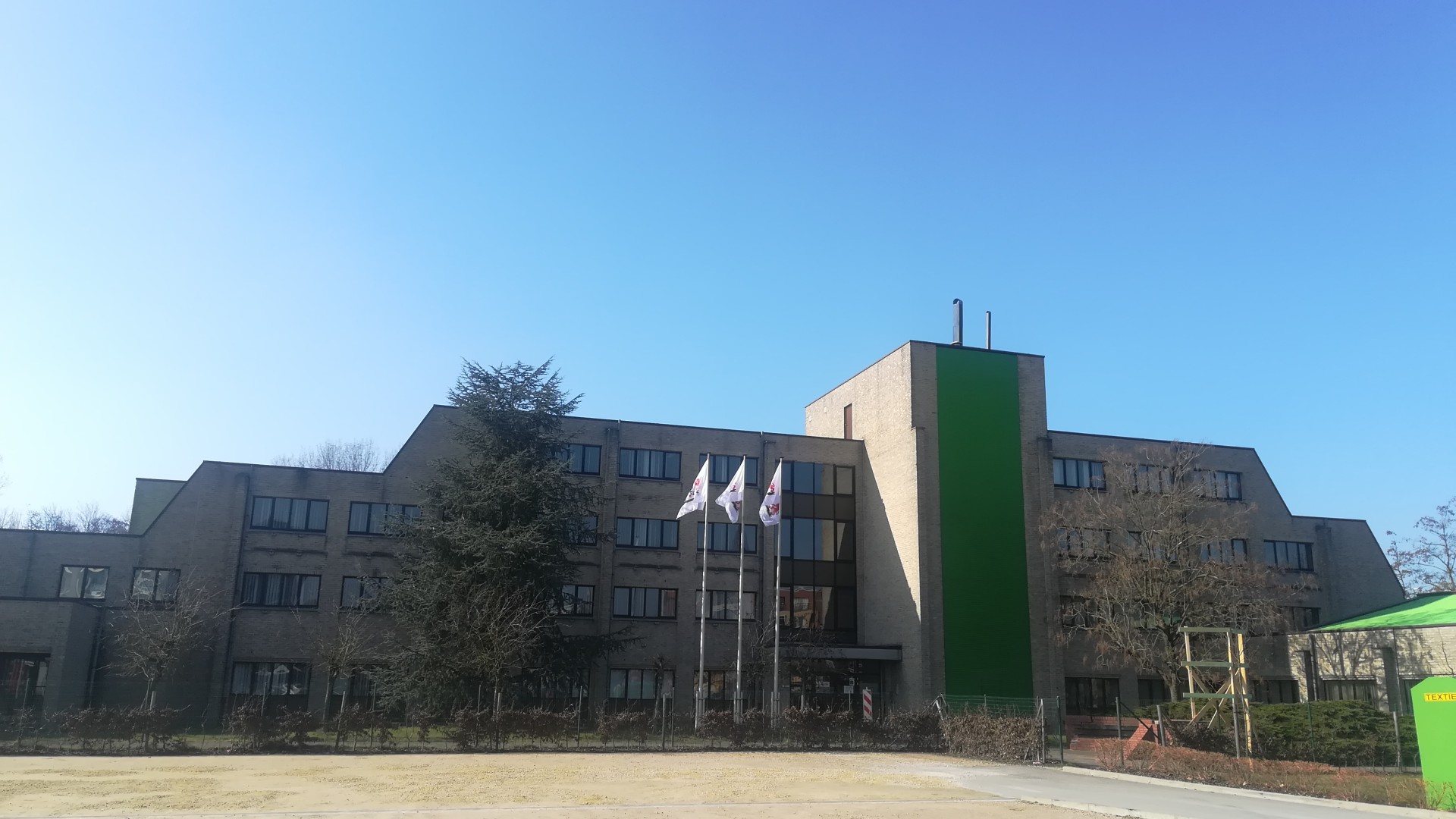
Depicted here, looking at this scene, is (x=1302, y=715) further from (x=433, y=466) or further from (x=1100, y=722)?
(x=433, y=466)

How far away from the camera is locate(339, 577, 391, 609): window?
47219mm

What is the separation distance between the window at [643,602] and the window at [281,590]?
1362cm

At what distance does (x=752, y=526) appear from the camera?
52844mm

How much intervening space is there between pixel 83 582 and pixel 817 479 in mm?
33922

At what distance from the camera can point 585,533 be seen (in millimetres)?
47219

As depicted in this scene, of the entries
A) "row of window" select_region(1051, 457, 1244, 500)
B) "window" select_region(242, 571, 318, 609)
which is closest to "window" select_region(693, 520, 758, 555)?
"row of window" select_region(1051, 457, 1244, 500)

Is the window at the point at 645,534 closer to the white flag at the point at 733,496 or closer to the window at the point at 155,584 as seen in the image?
the white flag at the point at 733,496

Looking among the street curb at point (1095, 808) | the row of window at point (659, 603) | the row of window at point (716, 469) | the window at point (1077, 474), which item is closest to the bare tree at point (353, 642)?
the row of window at point (659, 603)

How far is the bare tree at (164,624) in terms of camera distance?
139 feet

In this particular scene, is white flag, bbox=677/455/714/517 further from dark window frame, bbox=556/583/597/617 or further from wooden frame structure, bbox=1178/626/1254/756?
wooden frame structure, bbox=1178/626/1254/756

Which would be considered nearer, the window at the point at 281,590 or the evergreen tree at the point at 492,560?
the evergreen tree at the point at 492,560

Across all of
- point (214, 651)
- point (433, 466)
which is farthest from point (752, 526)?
point (214, 651)

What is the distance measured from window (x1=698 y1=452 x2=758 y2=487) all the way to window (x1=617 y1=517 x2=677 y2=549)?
333 centimetres

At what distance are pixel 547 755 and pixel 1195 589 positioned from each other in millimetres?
27080
